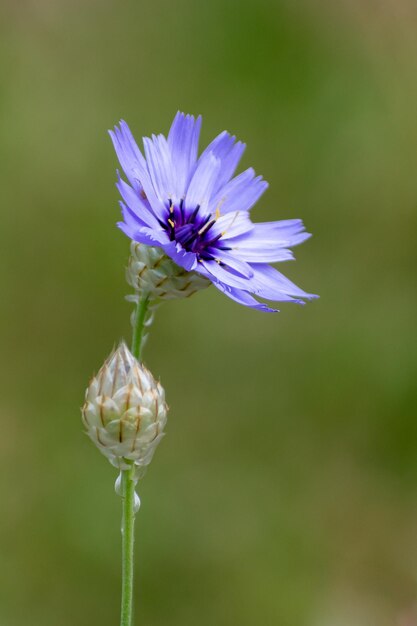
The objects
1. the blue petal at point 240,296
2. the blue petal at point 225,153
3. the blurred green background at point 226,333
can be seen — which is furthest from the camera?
the blurred green background at point 226,333

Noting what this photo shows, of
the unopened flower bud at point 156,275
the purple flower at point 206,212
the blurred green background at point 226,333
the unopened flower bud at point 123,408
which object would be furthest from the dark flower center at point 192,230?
the blurred green background at point 226,333

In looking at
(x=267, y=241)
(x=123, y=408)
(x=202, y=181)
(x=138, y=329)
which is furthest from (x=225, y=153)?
(x=123, y=408)

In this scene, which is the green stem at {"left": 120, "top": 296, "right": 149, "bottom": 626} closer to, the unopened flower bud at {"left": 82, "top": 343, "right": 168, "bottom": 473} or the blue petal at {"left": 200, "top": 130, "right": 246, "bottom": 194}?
the unopened flower bud at {"left": 82, "top": 343, "right": 168, "bottom": 473}

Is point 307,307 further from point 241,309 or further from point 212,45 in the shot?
point 212,45

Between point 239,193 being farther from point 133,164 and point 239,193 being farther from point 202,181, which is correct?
point 133,164

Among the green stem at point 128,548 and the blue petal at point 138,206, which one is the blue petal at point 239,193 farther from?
the green stem at point 128,548

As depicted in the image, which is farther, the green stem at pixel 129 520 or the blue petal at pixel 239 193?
the blue petal at pixel 239 193
